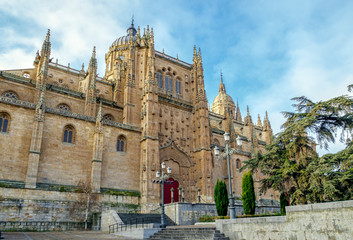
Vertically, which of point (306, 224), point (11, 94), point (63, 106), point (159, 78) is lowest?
point (306, 224)

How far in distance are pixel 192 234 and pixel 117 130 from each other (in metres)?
18.5

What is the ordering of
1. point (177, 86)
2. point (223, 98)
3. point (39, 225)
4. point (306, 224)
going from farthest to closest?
point (223, 98)
point (177, 86)
point (39, 225)
point (306, 224)

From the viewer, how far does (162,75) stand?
132 ft

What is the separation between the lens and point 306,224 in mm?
10320

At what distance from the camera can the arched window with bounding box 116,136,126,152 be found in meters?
31.2

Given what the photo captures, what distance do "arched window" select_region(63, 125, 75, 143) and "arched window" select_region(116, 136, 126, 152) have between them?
4795 millimetres

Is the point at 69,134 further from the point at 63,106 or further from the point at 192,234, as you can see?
the point at 192,234

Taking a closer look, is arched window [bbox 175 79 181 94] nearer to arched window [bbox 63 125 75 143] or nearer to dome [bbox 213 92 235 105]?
arched window [bbox 63 125 75 143]

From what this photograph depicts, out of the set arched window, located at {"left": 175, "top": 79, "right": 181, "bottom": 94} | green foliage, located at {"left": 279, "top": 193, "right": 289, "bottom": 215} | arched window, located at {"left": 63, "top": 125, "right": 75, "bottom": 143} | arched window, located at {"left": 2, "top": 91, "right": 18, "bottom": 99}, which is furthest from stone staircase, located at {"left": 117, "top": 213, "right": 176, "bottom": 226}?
arched window, located at {"left": 175, "top": 79, "right": 181, "bottom": 94}

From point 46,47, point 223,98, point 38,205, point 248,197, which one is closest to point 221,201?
point 248,197

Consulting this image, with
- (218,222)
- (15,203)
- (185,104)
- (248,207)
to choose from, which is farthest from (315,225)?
(185,104)

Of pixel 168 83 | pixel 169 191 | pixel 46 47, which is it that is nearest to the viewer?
pixel 169 191

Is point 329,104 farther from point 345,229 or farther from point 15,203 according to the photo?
point 15,203

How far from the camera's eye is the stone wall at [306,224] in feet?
30.2
